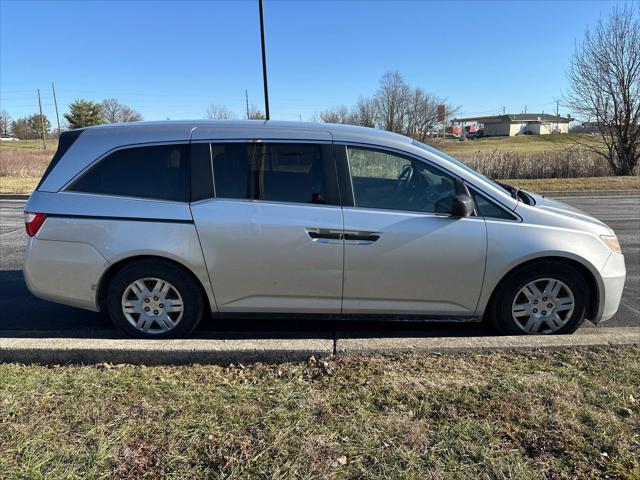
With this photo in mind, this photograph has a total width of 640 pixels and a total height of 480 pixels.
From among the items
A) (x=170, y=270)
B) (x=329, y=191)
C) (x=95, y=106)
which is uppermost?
(x=95, y=106)

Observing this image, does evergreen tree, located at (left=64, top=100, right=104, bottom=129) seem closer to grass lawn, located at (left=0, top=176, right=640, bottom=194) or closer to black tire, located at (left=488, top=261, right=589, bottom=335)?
grass lawn, located at (left=0, top=176, right=640, bottom=194)

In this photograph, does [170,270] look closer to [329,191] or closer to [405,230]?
[329,191]

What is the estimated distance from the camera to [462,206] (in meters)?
3.66

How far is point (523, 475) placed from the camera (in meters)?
2.21

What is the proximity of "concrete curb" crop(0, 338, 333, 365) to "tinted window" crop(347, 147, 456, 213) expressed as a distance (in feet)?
3.90

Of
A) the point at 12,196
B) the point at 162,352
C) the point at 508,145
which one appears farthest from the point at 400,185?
the point at 508,145

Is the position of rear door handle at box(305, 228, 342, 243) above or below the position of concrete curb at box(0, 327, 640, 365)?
above

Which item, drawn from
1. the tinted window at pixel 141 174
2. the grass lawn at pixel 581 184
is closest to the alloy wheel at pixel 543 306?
the tinted window at pixel 141 174

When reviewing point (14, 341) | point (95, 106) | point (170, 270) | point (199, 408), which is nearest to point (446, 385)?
point (199, 408)

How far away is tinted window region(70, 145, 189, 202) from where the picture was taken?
3855 mm

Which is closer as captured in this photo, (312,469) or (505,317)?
(312,469)

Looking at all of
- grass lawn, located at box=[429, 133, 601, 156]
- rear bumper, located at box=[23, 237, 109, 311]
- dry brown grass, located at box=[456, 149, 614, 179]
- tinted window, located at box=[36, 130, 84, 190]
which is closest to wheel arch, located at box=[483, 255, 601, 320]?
rear bumper, located at box=[23, 237, 109, 311]

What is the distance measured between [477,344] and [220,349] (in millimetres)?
1842

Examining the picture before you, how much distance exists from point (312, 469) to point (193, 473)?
0.55 m
